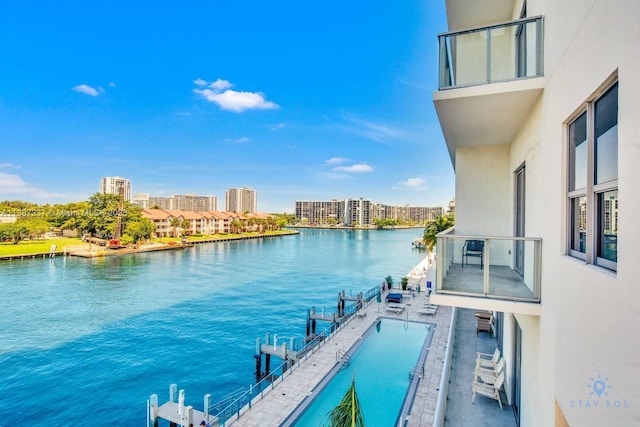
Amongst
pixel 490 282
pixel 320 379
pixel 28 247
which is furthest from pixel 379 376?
pixel 28 247

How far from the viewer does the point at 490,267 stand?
4617 mm

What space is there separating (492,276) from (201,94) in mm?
88374

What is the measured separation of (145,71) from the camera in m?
68.5

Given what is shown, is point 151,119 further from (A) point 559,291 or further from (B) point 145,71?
(A) point 559,291

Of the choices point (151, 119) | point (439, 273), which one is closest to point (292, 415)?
point (439, 273)

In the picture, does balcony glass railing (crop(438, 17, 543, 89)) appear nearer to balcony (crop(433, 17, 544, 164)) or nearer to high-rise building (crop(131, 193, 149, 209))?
balcony (crop(433, 17, 544, 164))

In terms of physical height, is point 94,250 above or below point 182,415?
above

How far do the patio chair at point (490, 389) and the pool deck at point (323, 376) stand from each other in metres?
2.25

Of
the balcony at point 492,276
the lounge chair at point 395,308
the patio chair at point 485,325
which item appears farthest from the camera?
the lounge chair at point 395,308

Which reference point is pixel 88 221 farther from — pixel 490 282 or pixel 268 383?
pixel 490 282

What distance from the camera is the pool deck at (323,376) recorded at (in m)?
9.37

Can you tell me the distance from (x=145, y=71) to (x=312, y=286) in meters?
63.3

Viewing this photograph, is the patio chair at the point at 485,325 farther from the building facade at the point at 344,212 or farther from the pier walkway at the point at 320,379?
the building facade at the point at 344,212

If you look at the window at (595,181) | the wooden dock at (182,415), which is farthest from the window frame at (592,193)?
the wooden dock at (182,415)
